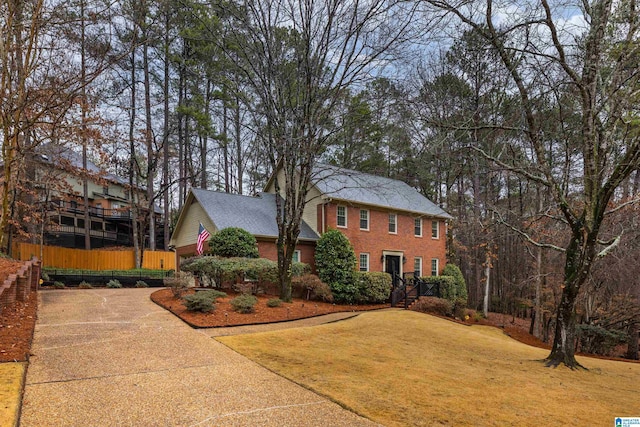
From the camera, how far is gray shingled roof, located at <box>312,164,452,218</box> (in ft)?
68.0

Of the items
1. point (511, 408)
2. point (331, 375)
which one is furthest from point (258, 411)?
point (511, 408)

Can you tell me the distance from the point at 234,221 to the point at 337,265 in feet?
16.9

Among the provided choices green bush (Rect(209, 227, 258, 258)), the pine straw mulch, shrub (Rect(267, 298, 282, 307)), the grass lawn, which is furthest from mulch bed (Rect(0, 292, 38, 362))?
green bush (Rect(209, 227, 258, 258))

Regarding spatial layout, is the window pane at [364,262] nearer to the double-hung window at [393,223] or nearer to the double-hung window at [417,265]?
the double-hung window at [393,223]

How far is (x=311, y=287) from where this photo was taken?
616 inches

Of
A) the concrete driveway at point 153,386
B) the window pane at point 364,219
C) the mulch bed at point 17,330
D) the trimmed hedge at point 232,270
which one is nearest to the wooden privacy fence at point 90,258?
the trimmed hedge at point 232,270

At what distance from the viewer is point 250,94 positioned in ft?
75.3

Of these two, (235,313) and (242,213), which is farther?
(242,213)

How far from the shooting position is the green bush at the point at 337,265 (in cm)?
1738

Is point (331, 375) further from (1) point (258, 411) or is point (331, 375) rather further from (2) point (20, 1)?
(2) point (20, 1)

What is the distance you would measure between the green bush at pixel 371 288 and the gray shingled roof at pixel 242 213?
3.68 metres

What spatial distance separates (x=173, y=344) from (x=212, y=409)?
338 cm

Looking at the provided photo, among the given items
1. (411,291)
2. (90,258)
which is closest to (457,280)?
(411,291)

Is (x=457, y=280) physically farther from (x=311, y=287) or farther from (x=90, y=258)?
(x=90, y=258)
